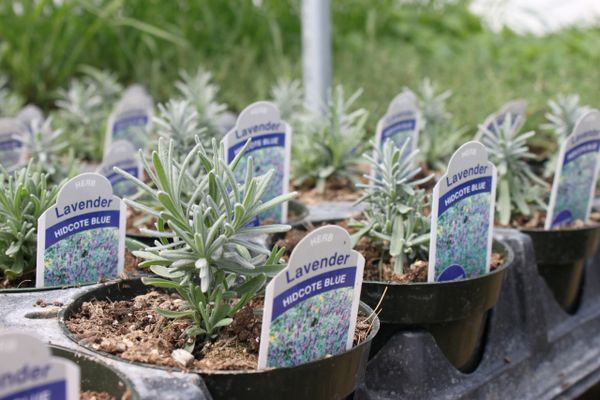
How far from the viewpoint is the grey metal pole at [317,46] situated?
2740 mm

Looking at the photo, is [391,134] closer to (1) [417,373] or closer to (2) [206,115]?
(2) [206,115]

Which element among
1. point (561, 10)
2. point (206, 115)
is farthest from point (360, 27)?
point (206, 115)

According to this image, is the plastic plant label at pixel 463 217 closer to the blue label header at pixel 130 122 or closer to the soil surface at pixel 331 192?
the soil surface at pixel 331 192

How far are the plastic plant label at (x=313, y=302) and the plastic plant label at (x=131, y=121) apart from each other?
3.79 ft

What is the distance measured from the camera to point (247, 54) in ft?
11.4

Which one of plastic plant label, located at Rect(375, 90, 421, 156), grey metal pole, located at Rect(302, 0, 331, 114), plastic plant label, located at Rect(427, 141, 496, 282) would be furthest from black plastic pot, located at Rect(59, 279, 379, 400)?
grey metal pole, located at Rect(302, 0, 331, 114)

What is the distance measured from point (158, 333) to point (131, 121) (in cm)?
118

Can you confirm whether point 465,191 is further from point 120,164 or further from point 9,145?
point 9,145

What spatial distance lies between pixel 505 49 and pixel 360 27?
30.2 inches

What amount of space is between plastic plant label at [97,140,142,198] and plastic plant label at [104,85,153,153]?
0.37 meters

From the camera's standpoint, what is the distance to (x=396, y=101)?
214 centimetres

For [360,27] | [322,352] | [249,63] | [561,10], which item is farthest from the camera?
[561,10]

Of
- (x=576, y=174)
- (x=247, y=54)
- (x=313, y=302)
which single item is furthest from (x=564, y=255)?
(x=247, y=54)

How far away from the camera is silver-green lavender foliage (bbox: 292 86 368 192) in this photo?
226cm
